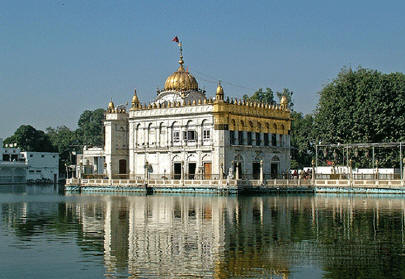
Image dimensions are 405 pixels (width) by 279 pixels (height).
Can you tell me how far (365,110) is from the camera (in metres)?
70.2

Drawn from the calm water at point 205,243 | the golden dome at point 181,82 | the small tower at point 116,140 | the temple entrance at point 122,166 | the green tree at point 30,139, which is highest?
the golden dome at point 181,82

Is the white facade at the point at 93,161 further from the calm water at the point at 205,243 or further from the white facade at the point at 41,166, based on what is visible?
the calm water at the point at 205,243

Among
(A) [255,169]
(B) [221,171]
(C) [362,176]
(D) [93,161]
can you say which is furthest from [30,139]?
(C) [362,176]

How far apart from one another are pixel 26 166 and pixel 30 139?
38.4 feet

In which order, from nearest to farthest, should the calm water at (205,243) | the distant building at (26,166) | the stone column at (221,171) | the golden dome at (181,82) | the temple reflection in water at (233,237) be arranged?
the calm water at (205,243), the temple reflection in water at (233,237), the stone column at (221,171), the golden dome at (181,82), the distant building at (26,166)

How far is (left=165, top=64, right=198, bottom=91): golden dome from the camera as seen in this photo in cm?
7688

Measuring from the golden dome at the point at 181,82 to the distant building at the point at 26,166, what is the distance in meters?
44.8

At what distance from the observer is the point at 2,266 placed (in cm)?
2102

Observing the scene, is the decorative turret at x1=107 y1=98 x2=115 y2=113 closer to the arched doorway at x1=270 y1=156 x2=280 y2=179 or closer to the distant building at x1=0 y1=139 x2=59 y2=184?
the arched doorway at x1=270 y1=156 x2=280 y2=179

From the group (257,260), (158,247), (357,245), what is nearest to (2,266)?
(158,247)

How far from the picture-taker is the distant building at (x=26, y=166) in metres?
115

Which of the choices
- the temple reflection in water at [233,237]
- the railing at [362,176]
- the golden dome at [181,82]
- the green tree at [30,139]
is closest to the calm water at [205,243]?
the temple reflection in water at [233,237]

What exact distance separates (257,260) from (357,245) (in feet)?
16.2

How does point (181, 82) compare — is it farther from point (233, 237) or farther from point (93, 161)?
point (233, 237)
